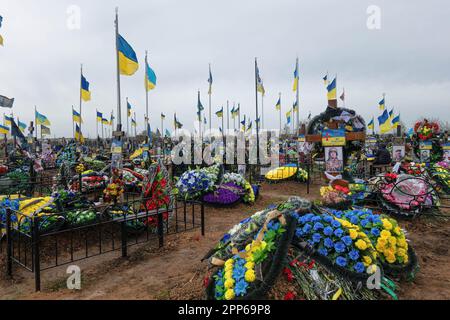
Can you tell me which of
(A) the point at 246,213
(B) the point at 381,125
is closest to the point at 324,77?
(B) the point at 381,125

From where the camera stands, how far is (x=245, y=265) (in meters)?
3.77

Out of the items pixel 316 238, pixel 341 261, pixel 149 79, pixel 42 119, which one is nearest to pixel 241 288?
pixel 316 238

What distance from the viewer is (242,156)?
17484 millimetres

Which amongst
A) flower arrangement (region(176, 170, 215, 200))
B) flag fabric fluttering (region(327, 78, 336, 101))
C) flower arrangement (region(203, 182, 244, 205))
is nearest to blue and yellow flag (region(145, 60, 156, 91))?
flower arrangement (region(176, 170, 215, 200))

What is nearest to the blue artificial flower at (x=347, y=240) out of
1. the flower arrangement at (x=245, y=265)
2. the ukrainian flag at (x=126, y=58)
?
the flower arrangement at (x=245, y=265)

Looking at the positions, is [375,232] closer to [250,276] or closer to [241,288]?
[250,276]

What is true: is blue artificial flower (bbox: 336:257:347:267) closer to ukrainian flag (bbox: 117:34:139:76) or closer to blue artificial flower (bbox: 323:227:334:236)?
blue artificial flower (bbox: 323:227:334:236)

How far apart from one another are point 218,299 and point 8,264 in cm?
373

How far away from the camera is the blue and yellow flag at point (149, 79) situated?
1435 centimetres

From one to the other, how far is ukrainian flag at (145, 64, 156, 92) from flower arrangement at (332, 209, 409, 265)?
11.6 meters

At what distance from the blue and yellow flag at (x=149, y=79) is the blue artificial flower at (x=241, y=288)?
12.4m

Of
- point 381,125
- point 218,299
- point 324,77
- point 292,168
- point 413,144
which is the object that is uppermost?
point 324,77

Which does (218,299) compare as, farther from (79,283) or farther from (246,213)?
(246,213)

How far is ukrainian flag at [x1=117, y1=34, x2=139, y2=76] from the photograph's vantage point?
9969mm
